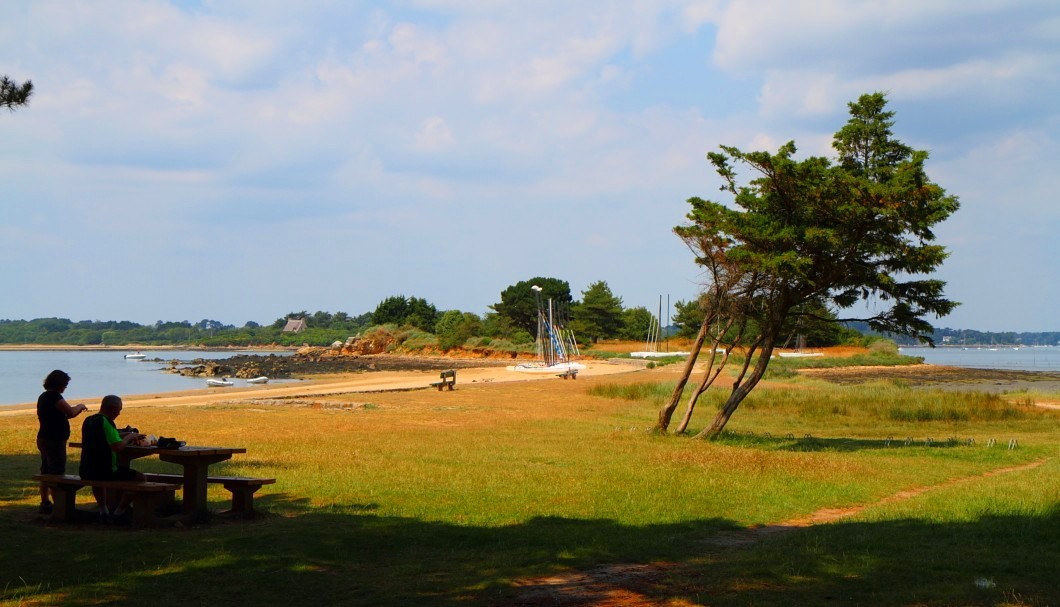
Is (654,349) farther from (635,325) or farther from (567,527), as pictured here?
(567,527)

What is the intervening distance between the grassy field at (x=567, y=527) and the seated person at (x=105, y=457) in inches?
11.0

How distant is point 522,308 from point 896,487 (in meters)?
90.9

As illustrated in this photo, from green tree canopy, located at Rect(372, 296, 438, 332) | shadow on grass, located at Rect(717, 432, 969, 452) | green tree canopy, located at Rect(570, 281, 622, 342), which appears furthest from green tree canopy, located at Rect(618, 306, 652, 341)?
shadow on grass, located at Rect(717, 432, 969, 452)

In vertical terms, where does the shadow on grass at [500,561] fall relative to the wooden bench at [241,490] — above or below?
below

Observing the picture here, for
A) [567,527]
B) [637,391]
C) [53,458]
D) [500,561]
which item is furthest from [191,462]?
[637,391]

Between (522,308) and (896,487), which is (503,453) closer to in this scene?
(896,487)

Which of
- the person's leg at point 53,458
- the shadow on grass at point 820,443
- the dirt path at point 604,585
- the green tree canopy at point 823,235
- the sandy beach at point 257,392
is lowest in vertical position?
the shadow on grass at point 820,443

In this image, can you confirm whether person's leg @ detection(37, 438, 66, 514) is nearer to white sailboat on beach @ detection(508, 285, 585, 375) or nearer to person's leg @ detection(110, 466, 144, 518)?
person's leg @ detection(110, 466, 144, 518)

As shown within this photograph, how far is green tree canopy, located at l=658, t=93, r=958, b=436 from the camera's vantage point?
17.0 metres

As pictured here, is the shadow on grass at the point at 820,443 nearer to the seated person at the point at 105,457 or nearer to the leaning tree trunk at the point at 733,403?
the leaning tree trunk at the point at 733,403

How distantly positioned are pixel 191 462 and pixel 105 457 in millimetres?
780

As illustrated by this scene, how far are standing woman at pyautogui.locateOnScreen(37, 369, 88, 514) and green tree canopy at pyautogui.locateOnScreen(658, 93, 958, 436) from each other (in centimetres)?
1204

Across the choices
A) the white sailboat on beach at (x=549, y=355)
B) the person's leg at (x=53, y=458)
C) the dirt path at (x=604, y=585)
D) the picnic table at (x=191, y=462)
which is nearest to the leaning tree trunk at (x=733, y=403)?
the dirt path at (x=604, y=585)

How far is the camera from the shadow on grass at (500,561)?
6.59m
